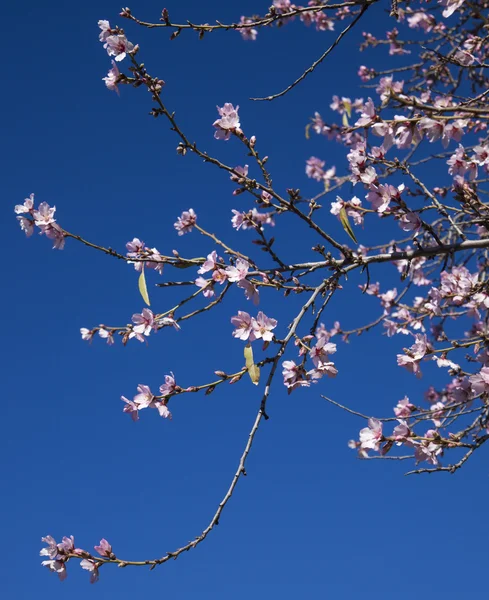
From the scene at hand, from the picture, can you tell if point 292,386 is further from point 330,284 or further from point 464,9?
point 464,9

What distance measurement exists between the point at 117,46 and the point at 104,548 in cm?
230

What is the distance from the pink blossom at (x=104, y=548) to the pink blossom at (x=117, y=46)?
86.6 inches

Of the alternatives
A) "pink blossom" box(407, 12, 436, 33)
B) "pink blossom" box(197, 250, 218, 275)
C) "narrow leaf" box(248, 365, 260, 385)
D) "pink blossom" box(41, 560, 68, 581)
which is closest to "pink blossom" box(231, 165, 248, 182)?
"pink blossom" box(197, 250, 218, 275)

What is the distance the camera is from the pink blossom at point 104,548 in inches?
107

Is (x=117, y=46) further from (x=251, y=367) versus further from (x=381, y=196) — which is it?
(x=251, y=367)

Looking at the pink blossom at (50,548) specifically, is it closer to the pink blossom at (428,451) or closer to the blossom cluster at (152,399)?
the blossom cluster at (152,399)

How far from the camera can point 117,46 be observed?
2.97 m

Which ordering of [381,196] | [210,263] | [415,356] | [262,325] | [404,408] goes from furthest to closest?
[404,408], [415,356], [381,196], [210,263], [262,325]

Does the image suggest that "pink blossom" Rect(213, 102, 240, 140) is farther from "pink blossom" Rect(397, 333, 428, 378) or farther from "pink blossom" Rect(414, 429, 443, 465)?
"pink blossom" Rect(414, 429, 443, 465)

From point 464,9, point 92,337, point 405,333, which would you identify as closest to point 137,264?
point 92,337

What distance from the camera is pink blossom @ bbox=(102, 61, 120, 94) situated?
9.56 feet

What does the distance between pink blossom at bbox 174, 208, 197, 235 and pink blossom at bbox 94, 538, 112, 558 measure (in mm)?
1590

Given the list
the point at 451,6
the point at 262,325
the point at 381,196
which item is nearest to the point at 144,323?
the point at 262,325

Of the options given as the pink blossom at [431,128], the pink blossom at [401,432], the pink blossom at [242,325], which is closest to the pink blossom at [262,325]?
the pink blossom at [242,325]
